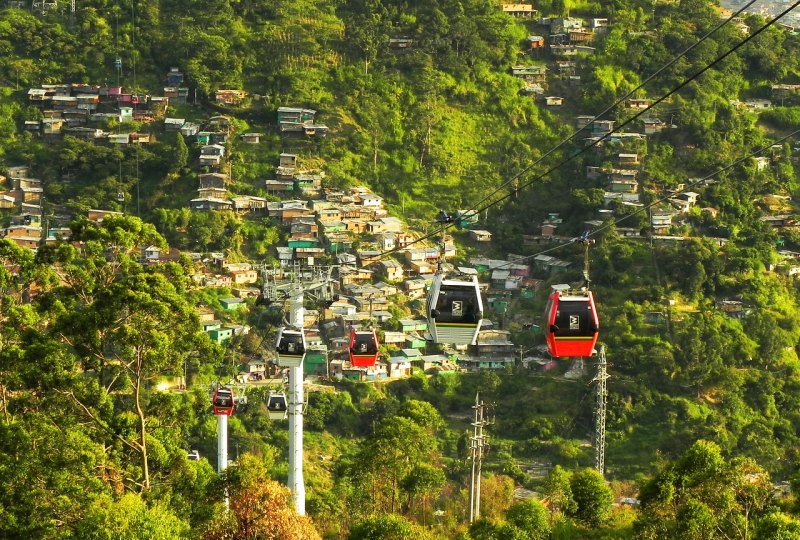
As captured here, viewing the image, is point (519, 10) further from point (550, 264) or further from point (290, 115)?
point (550, 264)

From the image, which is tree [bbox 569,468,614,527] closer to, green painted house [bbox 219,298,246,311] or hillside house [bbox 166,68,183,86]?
green painted house [bbox 219,298,246,311]

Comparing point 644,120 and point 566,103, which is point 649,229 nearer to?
point 644,120

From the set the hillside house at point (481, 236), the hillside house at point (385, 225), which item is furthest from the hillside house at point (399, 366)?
the hillside house at point (481, 236)

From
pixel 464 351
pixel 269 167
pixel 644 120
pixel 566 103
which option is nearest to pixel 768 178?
pixel 644 120

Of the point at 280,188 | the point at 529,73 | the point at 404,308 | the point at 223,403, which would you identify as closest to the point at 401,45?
the point at 529,73

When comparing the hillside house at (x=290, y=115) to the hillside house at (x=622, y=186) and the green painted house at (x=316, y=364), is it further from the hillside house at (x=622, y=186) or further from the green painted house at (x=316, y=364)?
the green painted house at (x=316, y=364)

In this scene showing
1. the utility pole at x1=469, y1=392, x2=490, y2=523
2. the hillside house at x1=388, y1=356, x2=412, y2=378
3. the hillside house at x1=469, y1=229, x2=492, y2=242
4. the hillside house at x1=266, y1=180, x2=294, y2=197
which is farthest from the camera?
the hillside house at x1=266, y1=180, x2=294, y2=197

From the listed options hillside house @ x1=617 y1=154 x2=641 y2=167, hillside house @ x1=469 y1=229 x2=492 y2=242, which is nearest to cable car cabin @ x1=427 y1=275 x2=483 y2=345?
hillside house @ x1=469 y1=229 x2=492 y2=242
